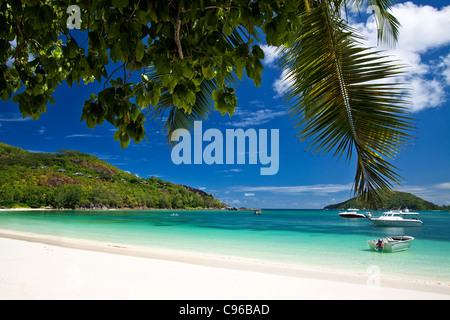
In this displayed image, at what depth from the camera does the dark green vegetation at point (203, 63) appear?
1.38 m

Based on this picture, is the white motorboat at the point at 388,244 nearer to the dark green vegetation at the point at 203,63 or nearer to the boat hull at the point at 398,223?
the dark green vegetation at the point at 203,63

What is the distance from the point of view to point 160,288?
4957mm

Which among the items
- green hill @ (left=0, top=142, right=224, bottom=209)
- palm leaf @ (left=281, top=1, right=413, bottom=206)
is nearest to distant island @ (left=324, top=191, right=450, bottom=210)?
palm leaf @ (left=281, top=1, right=413, bottom=206)

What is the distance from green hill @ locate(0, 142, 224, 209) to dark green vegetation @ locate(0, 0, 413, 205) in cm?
6784

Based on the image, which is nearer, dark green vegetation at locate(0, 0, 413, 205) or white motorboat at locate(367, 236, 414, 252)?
dark green vegetation at locate(0, 0, 413, 205)

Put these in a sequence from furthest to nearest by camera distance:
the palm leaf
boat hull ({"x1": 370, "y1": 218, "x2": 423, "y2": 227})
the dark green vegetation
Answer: boat hull ({"x1": 370, "y1": 218, "x2": 423, "y2": 227})
the palm leaf
the dark green vegetation

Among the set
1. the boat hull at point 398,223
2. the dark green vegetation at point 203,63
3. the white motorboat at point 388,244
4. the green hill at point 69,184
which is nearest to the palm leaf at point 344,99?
the dark green vegetation at point 203,63

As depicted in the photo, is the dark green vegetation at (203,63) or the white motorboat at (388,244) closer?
the dark green vegetation at (203,63)

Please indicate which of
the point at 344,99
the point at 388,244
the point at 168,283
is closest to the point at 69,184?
the point at 388,244

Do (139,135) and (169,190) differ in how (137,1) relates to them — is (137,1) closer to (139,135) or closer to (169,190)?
(139,135)

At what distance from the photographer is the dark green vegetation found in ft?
4.54

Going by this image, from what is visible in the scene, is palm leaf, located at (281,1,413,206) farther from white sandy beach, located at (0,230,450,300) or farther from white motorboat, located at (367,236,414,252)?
white motorboat, located at (367,236,414,252)

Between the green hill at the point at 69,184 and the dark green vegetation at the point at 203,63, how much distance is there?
67.8 metres

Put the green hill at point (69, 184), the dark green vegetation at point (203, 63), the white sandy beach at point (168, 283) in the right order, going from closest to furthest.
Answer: the dark green vegetation at point (203, 63), the white sandy beach at point (168, 283), the green hill at point (69, 184)
